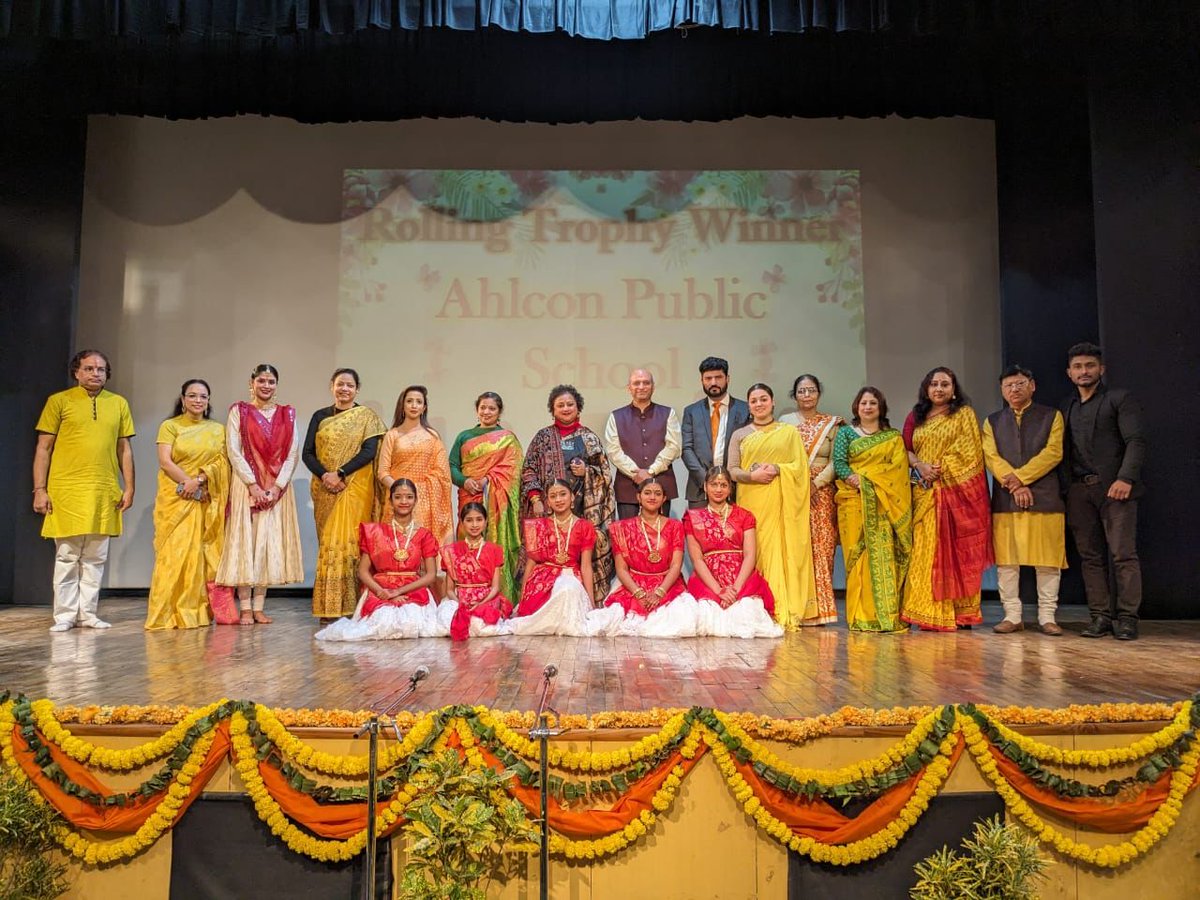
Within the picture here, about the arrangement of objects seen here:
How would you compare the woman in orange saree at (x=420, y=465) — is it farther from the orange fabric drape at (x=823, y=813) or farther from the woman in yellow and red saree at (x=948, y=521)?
the orange fabric drape at (x=823, y=813)

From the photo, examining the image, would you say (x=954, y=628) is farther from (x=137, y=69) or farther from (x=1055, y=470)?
(x=137, y=69)

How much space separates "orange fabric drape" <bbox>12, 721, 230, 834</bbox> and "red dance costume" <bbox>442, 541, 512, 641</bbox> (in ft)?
6.86

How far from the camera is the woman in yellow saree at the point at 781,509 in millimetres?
4617

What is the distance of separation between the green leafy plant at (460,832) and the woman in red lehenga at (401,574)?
2.13 meters

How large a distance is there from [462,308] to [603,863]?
4776mm

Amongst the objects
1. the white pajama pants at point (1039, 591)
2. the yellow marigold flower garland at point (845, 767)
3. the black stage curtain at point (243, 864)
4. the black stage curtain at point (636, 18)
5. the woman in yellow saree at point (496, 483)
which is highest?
the black stage curtain at point (636, 18)

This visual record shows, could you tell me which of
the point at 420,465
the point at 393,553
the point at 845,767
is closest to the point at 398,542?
the point at 393,553

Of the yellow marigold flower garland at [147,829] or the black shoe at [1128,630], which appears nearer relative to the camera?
the yellow marigold flower garland at [147,829]

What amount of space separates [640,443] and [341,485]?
1789 mm

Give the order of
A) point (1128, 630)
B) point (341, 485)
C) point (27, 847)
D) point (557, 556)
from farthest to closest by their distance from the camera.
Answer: point (341, 485) < point (557, 556) < point (1128, 630) < point (27, 847)

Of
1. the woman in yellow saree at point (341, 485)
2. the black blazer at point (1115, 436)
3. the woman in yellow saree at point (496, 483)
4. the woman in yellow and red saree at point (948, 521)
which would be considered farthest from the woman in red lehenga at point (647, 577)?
the black blazer at point (1115, 436)

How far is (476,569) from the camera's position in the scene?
4.48 meters

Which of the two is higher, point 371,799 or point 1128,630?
point 1128,630

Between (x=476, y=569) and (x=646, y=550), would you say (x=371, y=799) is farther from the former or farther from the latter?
(x=646, y=550)
